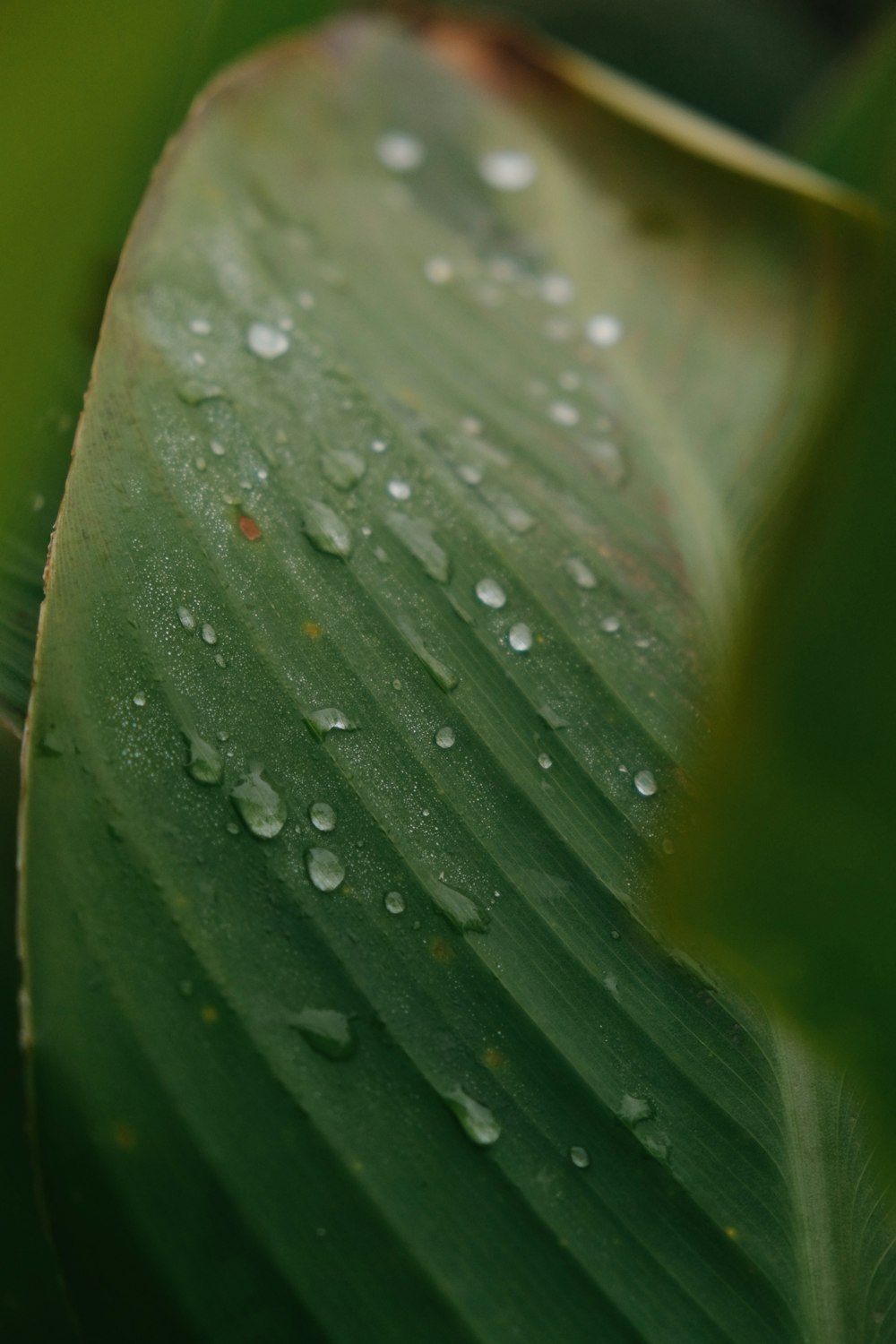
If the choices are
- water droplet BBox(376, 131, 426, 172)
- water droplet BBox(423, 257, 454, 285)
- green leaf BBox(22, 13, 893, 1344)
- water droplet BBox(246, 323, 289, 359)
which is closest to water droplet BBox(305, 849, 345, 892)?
green leaf BBox(22, 13, 893, 1344)

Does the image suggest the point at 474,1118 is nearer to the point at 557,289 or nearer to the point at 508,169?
the point at 557,289

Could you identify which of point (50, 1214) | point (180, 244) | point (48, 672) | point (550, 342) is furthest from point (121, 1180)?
point (550, 342)

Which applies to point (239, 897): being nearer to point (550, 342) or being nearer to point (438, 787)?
point (438, 787)

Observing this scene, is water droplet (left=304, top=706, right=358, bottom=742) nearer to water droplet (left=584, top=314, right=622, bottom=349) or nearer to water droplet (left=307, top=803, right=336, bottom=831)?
water droplet (left=307, top=803, right=336, bottom=831)

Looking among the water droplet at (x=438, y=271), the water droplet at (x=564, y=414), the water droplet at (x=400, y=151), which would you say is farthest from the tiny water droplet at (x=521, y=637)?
the water droplet at (x=400, y=151)

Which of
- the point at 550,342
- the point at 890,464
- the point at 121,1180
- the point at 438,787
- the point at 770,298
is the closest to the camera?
the point at 890,464

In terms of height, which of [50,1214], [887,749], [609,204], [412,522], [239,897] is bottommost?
[50,1214]

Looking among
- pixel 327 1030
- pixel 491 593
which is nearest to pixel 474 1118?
pixel 327 1030

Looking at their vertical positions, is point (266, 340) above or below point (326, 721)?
above
